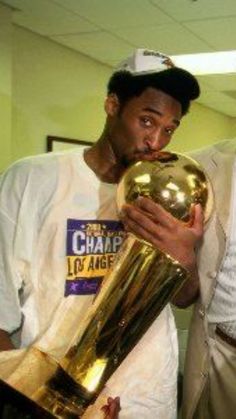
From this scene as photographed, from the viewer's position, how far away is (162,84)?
1029 millimetres

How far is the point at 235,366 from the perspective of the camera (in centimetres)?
124

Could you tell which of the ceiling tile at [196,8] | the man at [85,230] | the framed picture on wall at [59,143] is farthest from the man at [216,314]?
the framed picture on wall at [59,143]

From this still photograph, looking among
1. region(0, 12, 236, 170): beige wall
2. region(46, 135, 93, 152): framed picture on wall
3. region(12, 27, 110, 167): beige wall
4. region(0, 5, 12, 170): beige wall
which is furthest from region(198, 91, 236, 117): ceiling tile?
region(0, 5, 12, 170): beige wall

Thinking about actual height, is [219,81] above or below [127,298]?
above

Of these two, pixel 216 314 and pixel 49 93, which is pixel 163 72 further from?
pixel 49 93

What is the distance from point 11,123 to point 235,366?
2.55 meters

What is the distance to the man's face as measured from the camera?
1.01m

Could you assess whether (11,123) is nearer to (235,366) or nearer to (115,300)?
(235,366)

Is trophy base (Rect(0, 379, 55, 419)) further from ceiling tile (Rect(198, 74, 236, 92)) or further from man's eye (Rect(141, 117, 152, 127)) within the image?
ceiling tile (Rect(198, 74, 236, 92))

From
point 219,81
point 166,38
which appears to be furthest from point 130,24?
point 219,81

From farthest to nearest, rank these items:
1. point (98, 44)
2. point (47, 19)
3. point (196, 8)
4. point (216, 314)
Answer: point (98, 44), point (47, 19), point (196, 8), point (216, 314)

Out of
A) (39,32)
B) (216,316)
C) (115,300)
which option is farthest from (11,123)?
(115,300)

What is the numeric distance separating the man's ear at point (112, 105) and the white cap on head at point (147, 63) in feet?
0.23

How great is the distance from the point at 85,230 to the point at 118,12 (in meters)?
2.38
